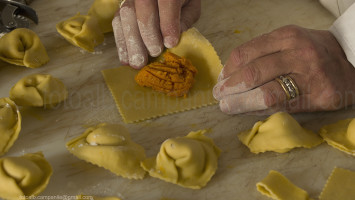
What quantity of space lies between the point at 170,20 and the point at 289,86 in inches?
21.9

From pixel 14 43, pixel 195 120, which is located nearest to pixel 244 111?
pixel 195 120

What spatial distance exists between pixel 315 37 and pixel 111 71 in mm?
882

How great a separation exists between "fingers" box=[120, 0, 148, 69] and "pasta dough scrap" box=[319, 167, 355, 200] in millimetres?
904

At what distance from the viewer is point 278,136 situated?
1.49 meters

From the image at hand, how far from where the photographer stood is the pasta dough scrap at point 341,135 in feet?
5.02

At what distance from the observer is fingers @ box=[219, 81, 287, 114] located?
156 centimetres

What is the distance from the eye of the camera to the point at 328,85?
160 centimetres

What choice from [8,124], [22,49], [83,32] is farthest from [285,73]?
[22,49]

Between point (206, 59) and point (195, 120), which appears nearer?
point (195, 120)

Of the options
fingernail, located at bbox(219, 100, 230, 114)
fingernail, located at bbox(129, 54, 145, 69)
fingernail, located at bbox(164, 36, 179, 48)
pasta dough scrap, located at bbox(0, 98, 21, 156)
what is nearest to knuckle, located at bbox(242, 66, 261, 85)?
fingernail, located at bbox(219, 100, 230, 114)

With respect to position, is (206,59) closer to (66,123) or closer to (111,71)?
(111,71)

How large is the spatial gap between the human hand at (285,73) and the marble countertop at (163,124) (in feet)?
0.30

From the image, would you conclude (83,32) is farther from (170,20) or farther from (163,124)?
(163,124)

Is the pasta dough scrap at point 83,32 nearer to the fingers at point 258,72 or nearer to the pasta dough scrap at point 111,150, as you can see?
the pasta dough scrap at point 111,150
